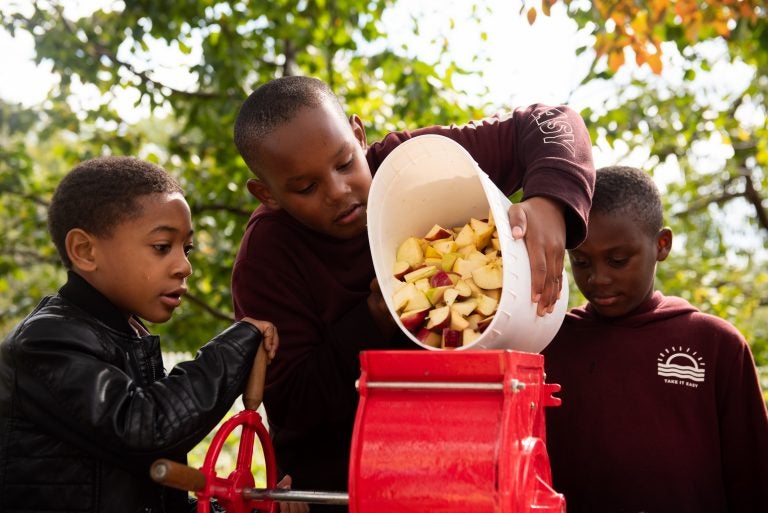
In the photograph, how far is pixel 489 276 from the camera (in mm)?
1761

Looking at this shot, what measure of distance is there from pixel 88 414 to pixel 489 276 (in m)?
0.83

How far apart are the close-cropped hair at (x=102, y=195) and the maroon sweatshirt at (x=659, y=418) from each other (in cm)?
130

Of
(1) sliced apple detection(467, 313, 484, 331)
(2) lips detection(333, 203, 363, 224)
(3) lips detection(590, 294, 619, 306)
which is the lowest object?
(3) lips detection(590, 294, 619, 306)

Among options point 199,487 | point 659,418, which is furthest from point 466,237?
point 659,418

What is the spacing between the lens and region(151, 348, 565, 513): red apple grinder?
5.01 ft

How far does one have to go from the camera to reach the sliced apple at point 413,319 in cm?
Answer: 179

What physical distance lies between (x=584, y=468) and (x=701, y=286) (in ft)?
12.5

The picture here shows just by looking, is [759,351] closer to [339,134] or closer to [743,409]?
[743,409]

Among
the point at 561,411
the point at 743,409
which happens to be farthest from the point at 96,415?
the point at 743,409

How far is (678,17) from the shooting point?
15.3 feet

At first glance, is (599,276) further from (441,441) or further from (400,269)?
(441,441)

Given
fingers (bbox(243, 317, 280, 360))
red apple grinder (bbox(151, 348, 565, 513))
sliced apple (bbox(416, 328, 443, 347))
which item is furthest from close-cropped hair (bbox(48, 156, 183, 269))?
sliced apple (bbox(416, 328, 443, 347))

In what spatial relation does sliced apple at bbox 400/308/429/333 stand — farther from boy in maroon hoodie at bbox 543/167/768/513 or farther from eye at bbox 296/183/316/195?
boy in maroon hoodie at bbox 543/167/768/513

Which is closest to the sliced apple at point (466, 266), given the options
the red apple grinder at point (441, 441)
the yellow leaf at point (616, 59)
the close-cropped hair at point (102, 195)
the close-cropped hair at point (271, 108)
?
the red apple grinder at point (441, 441)
